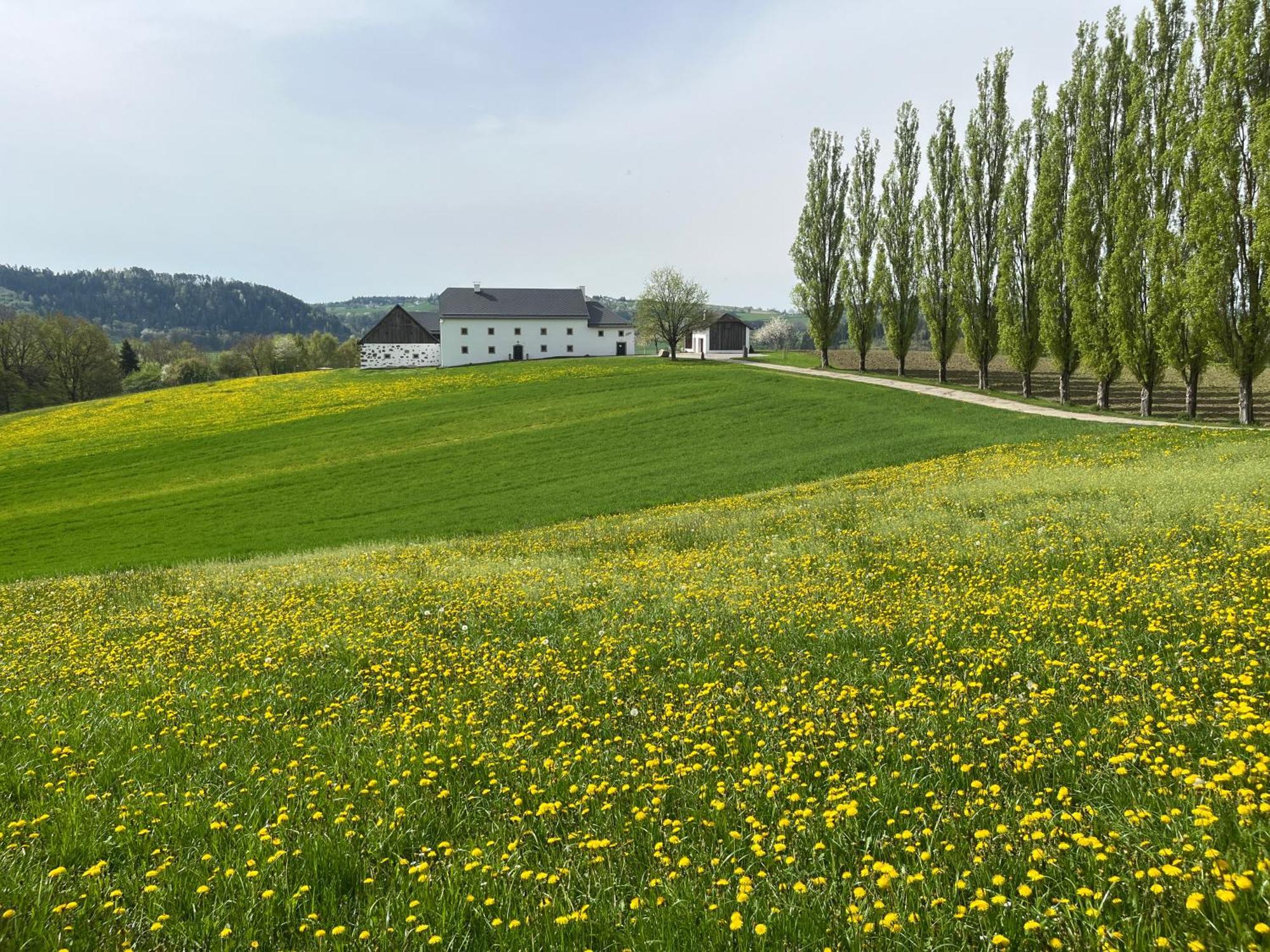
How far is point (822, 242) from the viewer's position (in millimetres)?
61781

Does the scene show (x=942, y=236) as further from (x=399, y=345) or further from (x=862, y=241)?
(x=399, y=345)

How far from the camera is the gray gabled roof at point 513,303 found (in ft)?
313

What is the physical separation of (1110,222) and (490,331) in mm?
74979

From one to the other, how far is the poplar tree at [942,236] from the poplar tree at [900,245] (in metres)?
3.33

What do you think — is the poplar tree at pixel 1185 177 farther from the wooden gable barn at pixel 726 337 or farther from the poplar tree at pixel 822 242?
the wooden gable barn at pixel 726 337

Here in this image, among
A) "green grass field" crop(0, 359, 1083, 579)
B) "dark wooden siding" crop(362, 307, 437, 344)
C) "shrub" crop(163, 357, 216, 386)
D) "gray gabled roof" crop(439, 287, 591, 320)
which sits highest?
"gray gabled roof" crop(439, 287, 591, 320)

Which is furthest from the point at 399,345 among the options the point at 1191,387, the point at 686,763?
the point at 686,763

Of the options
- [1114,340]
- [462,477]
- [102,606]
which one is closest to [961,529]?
[102,606]

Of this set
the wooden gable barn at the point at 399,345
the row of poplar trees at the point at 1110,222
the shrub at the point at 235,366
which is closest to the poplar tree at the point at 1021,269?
the row of poplar trees at the point at 1110,222

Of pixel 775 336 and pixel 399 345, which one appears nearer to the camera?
pixel 399 345

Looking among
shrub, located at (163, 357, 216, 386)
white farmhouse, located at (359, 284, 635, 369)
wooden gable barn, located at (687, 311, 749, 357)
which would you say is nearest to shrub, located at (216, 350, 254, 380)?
shrub, located at (163, 357, 216, 386)

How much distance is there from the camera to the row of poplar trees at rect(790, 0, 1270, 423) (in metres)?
29.3

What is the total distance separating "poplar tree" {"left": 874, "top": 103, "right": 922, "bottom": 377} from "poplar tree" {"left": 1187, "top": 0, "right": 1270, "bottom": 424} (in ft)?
83.6

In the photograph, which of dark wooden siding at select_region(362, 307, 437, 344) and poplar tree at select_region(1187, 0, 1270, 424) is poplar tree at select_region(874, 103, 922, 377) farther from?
dark wooden siding at select_region(362, 307, 437, 344)
